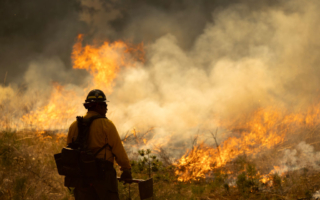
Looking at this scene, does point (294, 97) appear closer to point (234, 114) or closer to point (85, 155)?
point (234, 114)

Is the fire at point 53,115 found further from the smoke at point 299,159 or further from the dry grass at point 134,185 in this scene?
the smoke at point 299,159

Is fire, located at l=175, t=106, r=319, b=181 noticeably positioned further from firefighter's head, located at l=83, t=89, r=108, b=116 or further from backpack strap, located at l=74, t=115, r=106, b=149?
backpack strap, located at l=74, t=115, r=106, b=149

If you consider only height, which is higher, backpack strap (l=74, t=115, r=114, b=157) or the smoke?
backpack strap (l=74, t=115, r=114, b=157)

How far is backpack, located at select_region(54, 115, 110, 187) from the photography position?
2842 mm

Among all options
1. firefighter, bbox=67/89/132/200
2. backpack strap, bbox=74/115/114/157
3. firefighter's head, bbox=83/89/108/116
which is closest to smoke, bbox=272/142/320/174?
firefighter, bbox=67/89/132/200

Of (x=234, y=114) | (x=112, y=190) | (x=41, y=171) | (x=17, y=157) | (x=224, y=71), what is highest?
(x=224, y=71)

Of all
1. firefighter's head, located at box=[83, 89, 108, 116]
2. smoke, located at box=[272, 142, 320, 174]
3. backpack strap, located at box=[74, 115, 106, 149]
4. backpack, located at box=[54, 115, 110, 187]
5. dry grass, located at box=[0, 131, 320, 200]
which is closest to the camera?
backpack, located at box=[54, 115, 110, 187]

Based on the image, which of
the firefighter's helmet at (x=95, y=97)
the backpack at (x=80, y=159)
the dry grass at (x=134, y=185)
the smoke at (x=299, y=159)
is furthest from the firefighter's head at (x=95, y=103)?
the smoke at (x=299, y=159)

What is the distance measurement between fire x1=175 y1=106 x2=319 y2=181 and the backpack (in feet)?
13.7

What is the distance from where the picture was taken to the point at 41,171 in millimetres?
5250

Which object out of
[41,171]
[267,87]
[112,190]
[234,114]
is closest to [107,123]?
[112,190]

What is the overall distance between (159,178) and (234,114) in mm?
6991

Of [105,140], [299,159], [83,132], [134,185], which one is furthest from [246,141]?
[83,132]

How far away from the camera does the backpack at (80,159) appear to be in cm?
284
